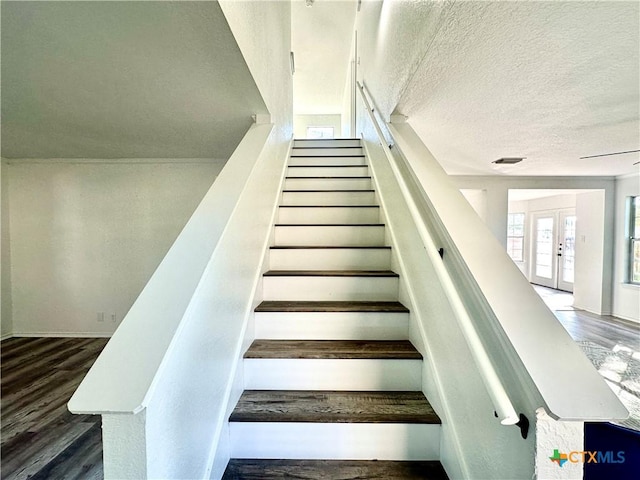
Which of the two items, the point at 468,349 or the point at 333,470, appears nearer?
the point at 468,349

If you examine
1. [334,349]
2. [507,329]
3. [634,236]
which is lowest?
[334,349]

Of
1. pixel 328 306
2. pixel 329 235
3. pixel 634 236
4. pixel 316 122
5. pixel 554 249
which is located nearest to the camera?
pixel 328 306

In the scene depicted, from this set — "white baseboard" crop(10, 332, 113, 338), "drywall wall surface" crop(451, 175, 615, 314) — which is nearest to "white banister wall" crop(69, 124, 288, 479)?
"white baseboard" crop(10, 332, 113, 338)

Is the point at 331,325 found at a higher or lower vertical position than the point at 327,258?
lower

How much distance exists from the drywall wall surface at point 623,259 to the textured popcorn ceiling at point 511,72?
2.24 meters

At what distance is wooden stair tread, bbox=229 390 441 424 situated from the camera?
3.88 feet

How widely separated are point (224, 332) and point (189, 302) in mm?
404

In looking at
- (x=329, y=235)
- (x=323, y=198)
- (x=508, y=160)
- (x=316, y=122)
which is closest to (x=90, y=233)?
(x=323, y=198)

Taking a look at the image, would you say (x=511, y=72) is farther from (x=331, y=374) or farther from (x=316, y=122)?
(x=316, y=122)

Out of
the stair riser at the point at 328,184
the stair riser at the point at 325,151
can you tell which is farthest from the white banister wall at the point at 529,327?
the stair riser at the point at 325,151

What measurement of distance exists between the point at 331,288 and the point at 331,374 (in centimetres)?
56

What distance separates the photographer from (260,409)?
4.05 ft

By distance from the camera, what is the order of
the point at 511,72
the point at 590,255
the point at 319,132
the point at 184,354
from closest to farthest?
the point at 184,354 → the point at 511,72 → the point at 590,255 → the point at 319,132

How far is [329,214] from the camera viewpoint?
2.44 m
